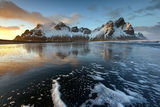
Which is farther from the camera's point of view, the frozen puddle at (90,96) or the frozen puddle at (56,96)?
the frozen puddle at (90,96)

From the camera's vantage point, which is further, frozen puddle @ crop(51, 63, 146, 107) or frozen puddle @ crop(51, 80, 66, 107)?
frozen puddle @ crop(51, 63, 146, 107)

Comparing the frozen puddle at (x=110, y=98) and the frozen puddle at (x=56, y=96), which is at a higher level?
the frozen puddle at (x=56, y=96)

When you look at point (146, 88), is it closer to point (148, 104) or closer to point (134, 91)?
point (134, 91)

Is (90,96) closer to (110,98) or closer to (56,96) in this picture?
(110,98)

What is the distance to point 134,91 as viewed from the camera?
15.4 ft

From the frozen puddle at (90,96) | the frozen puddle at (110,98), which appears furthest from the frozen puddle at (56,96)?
the frozen puddle at (110,98)

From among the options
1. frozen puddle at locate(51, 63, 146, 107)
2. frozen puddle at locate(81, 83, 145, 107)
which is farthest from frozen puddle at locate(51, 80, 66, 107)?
frozen puddle at locate(81, 83, 145, 107)

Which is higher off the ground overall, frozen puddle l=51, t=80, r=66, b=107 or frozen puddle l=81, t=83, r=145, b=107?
frozen puddle l=51, t=80, r=66, b=107

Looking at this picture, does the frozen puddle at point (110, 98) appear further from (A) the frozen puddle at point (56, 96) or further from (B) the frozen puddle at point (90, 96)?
(A) the frozen puddle at point (56, 96)

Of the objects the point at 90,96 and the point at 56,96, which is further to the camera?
the point at 90,96

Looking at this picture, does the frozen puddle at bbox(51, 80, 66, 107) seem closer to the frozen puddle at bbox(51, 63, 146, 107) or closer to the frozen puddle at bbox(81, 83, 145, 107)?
the frozen puddle at bbox(51, 63, 146, 107)

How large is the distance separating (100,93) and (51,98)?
2.43 meters

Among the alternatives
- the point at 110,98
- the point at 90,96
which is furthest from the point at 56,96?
the point at 110,98

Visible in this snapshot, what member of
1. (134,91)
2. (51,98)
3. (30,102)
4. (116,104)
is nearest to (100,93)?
(116,104)
